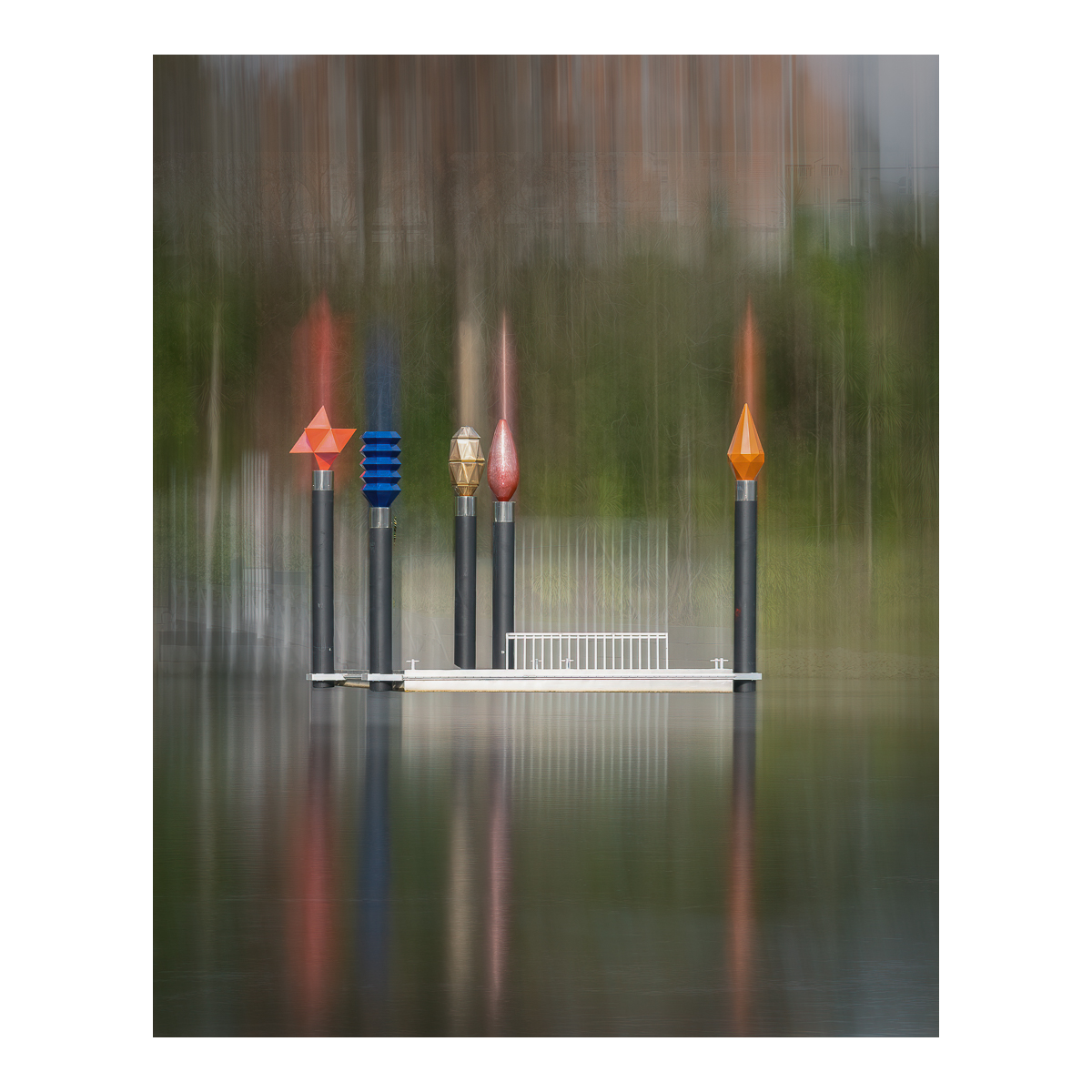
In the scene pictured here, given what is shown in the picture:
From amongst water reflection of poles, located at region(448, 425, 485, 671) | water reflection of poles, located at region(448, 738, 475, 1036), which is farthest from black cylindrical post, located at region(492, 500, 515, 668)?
water reflection of poles, located at region(448, 738, 475, 1036)

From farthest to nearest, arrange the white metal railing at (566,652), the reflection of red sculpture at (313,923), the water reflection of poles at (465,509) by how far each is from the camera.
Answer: the white metal railing at (566,652)
the water reflection of poles at (465,509)
the reflection of red sculpture at (313,923)

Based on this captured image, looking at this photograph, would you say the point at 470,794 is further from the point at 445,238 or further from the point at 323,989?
the point at 445,238

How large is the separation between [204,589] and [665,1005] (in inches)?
209

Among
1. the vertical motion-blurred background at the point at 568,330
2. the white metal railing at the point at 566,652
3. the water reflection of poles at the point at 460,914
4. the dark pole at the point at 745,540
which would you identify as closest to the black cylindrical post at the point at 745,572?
the dark pole at the point at 745,540

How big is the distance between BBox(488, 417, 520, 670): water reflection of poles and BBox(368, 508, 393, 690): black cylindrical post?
819 mm

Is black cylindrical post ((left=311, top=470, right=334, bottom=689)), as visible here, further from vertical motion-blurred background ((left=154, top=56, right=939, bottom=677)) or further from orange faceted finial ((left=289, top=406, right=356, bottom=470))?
vertical motion-blurred background ((left=154, top=56, right=939, bottom=677))

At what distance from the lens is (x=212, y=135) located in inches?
359

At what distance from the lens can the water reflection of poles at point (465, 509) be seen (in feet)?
35.0

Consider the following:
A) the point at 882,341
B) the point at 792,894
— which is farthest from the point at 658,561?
the point at 792,894

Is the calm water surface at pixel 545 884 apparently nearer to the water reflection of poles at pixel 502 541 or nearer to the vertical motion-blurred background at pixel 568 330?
the vertical motion-blurred background at pixel 568 330

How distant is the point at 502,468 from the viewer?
35.6ft

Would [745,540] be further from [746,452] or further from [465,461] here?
[465,461]

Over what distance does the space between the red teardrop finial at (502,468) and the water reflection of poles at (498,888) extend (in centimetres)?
341

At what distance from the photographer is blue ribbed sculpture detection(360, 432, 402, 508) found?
407 inches
